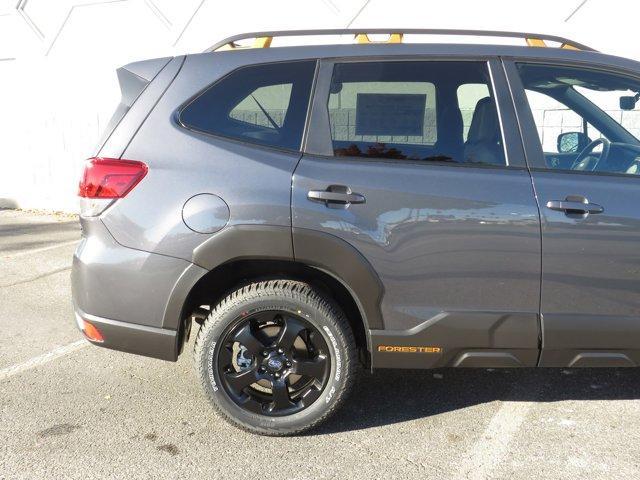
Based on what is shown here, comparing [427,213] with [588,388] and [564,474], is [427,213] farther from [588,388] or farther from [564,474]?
[588,388]

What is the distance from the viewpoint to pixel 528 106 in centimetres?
306

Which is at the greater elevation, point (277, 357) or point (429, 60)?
point (429, 60)

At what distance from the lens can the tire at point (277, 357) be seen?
2957 mm

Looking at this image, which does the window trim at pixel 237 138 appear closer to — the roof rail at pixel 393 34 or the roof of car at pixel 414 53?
the roof of car at pixel 414 53

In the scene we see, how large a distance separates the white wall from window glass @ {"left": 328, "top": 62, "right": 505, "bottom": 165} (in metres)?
5.15

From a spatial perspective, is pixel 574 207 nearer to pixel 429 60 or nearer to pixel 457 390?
pixel 429 60

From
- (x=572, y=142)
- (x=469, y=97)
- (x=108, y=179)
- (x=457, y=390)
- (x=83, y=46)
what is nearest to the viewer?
(x=108, y=179)

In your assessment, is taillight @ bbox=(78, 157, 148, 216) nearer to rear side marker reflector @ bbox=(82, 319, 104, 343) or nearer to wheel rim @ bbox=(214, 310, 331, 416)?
rear side marker reflector @ bbox=(82, 319, 104, 343)

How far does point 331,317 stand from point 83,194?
130cm

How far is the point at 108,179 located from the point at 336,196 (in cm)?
106

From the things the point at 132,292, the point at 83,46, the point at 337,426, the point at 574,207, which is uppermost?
the point at 83,46

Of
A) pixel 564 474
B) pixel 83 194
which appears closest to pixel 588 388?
pixel 564 474

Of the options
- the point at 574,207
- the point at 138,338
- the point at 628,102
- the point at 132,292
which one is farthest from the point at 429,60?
the point at 138,338

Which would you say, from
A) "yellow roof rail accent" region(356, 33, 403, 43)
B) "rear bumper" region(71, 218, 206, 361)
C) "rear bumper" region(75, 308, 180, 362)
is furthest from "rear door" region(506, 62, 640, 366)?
"rear bumper" region(75, 308, 180, 362)
